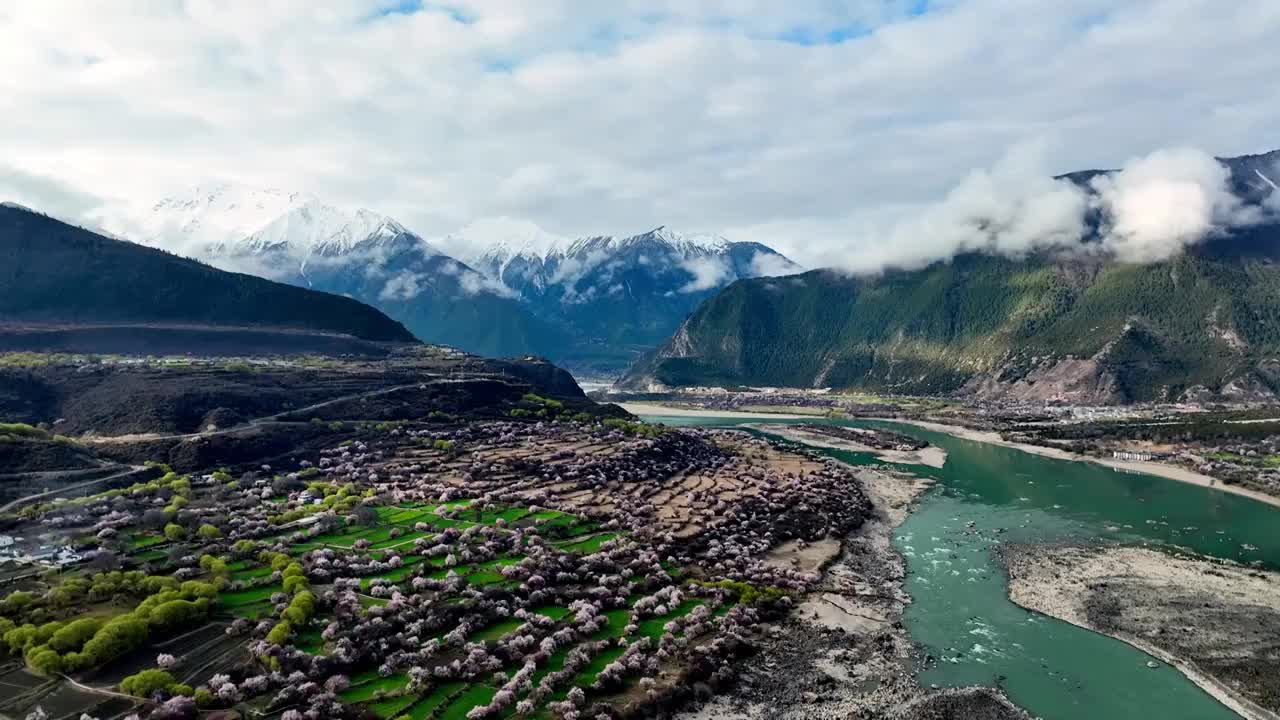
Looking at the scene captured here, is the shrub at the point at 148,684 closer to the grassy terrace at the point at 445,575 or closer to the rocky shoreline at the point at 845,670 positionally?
the grassy terrace at the point at 445,575

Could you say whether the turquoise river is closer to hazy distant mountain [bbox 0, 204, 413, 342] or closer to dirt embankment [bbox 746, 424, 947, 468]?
dirt embankment [bbox 746, 424, 947, 468]

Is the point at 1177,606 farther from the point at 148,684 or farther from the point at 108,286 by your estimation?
the point at 108,286

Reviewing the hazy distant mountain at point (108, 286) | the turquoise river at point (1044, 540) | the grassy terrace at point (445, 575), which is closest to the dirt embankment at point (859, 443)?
the turquoise river at point (1044, 540)

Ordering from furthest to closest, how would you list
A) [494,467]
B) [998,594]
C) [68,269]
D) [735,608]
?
1. [68,269]
2. [494,467]
3. [998,594]
4. [735,608]

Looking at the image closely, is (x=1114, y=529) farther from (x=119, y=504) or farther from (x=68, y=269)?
(x=68, y=269)

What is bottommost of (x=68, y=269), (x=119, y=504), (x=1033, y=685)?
(x=1033, y=685)

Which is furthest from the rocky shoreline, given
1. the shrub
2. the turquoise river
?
the shrub

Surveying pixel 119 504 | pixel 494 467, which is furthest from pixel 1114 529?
pixel 119 504
